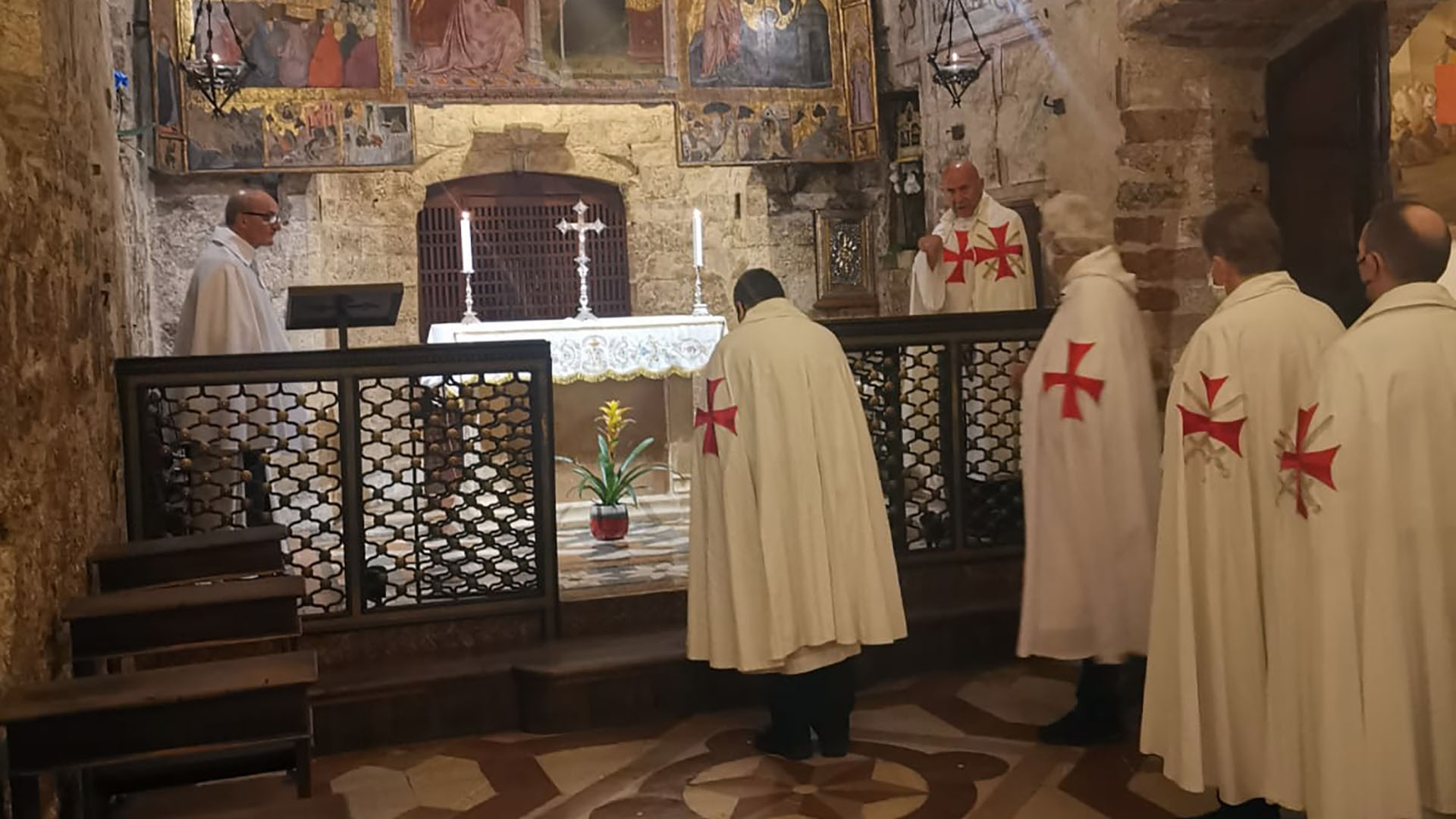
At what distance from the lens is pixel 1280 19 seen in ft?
18.1

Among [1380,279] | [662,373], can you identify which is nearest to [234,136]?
[662,373]

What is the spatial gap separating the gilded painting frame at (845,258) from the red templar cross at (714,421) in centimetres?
630

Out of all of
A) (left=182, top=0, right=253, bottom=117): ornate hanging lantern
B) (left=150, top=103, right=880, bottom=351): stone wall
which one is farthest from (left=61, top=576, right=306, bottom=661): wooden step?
(left=150, top=103, right=880, bottom=351): stone wall

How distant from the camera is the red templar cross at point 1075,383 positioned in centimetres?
395

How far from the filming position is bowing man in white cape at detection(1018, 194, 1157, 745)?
394 centimetres

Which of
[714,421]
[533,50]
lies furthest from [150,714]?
[533,50]

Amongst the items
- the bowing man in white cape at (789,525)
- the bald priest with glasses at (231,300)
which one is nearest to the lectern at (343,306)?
the bald priest with glasses at (231,300)

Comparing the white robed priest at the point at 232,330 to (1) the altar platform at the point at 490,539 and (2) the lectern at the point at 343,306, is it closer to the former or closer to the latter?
(1) the altar platform at the point at 490,539

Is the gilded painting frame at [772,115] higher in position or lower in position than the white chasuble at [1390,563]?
higher

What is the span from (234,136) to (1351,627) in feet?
26.5

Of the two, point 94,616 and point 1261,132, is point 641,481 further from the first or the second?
point 94,616

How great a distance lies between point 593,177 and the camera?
10.3m

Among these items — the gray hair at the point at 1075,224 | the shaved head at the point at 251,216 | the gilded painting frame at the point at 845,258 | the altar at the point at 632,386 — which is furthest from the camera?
the gilded painting frame at the point at 845,258

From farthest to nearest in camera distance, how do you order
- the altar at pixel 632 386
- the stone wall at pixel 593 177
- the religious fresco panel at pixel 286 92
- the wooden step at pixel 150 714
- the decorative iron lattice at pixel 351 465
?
the stone wall at pixel 593 177, the religious fresco panel at pixel 286 92, the altar at pixel 632 386, the decorative iron lattice at pixel 351 465, the wooden step at pixel 150 714
